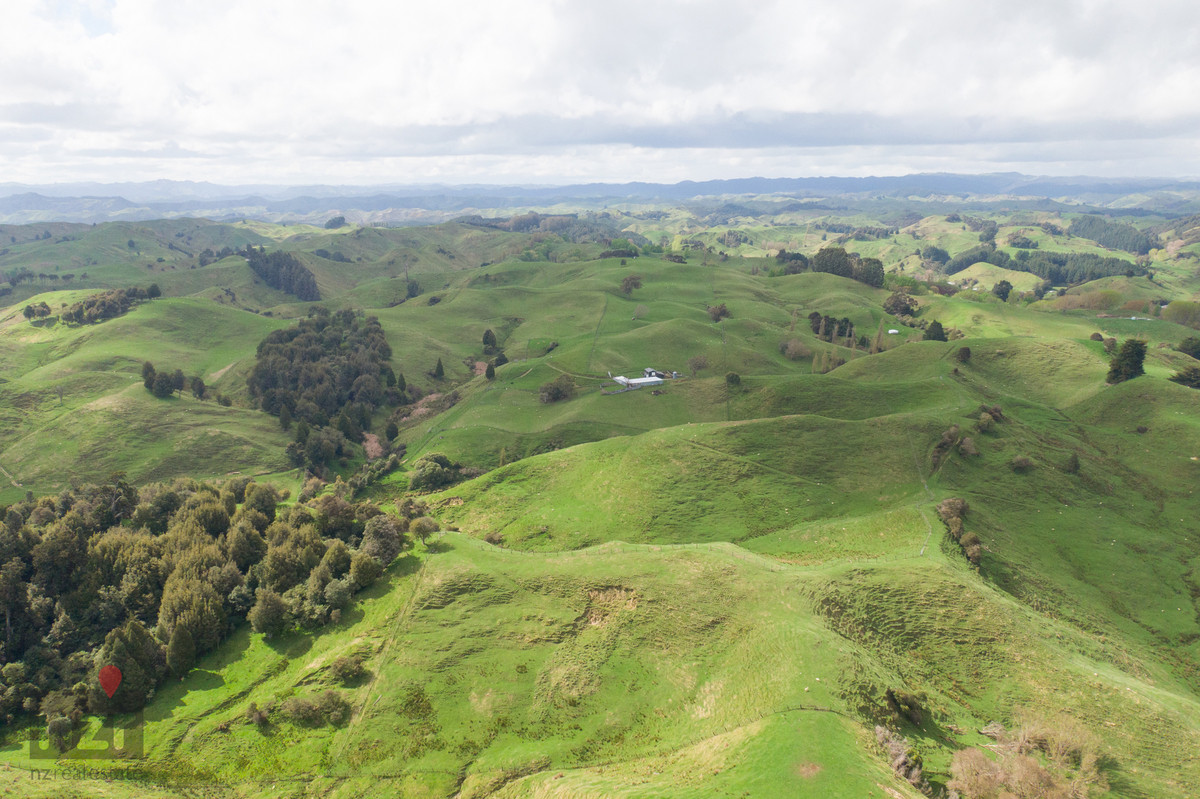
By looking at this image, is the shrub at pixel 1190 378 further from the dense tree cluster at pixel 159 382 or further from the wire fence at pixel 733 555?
the dense tree cluster at pixel 159 382

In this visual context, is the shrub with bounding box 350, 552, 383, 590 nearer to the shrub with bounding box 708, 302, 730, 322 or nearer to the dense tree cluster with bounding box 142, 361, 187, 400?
the dense tree cluster with bounding box 142, 361, 187, 400

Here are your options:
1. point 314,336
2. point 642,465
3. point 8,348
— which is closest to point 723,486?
point 642,465

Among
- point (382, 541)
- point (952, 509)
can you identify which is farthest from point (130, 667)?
point (952, 509)

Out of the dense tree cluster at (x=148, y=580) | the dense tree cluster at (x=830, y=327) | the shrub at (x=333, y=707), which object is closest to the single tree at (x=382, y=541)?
the dense tree cluster at (x=148, y=580)

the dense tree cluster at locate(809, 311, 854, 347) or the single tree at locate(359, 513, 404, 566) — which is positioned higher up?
the dense tree cluster at locate(809, 311, 854, 347)

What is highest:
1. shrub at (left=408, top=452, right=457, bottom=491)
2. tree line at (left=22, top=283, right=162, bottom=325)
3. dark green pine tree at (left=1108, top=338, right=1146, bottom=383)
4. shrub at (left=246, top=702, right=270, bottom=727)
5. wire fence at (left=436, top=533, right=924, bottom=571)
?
tree line at (left=22, top=283, right=162, bottom=325)

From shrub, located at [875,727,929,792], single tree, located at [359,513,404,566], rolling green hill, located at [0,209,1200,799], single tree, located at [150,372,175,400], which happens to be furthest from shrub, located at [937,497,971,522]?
single tree, located at [150,372,175,400]

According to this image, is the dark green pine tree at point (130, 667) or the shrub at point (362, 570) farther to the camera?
the shrub at point (362, 570)
